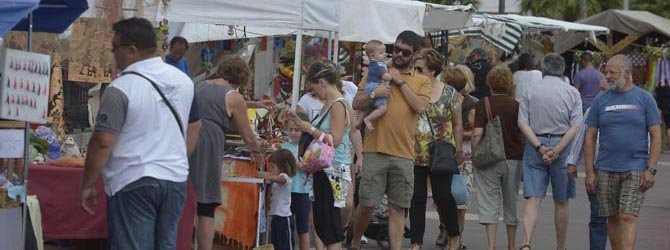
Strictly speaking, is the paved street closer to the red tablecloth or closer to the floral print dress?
the floral print dress

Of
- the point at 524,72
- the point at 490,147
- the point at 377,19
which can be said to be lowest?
the point at 490,147

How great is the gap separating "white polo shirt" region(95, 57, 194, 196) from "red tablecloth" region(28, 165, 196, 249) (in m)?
2.21

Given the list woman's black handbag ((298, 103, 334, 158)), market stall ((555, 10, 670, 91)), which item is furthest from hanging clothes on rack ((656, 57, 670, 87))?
woman's black handbag ((298, 103, 334, 158))

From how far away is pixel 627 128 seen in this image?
9.84 metres

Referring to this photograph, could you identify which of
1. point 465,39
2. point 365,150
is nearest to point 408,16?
point 365,150

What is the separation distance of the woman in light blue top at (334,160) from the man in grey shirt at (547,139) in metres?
2.01

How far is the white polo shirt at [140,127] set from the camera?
6.44 metres

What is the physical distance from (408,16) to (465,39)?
1033 centimetres

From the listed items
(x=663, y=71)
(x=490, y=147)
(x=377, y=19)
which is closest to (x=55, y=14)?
(x=490, y=147)

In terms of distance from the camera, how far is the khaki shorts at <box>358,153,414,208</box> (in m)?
10.0

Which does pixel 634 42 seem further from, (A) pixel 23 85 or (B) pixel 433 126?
(A) pixel 23 85

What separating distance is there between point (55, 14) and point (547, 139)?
468 cm

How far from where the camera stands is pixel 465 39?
2398 cm

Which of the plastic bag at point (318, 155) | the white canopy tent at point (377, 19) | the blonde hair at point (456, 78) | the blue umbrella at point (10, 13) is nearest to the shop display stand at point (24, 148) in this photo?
the blue umbrella at point (10, 13)
